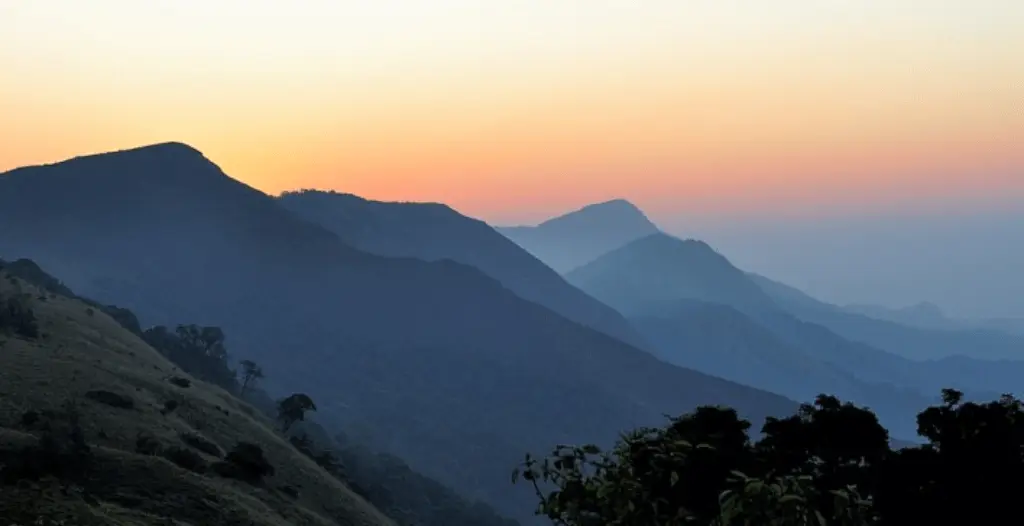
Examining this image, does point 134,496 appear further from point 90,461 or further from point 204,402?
point 204,402

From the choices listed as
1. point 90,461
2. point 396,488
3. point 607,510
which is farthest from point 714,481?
point 396,488

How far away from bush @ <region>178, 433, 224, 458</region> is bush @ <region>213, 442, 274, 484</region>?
164 centimetres

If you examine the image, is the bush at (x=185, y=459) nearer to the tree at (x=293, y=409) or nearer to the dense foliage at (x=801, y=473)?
the dense foliage at (x=801, y=473)

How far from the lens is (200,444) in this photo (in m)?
53.2

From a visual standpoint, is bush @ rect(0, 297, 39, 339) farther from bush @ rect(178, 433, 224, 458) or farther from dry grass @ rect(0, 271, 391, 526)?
bush @ rect(178, 433, 224, 458)

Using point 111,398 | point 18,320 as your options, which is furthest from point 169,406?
point 18,320

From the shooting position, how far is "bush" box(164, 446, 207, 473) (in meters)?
44.9

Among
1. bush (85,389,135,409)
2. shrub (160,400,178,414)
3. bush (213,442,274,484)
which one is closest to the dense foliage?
bush (213,442,274,484)

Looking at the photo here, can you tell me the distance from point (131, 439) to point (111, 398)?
901 cm

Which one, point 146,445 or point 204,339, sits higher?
point 204,339

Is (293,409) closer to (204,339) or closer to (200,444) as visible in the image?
(200,444)

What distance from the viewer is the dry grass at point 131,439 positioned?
3334cm

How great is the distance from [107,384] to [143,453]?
18.0 meters

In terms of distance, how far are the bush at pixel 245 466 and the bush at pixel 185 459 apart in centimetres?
184
